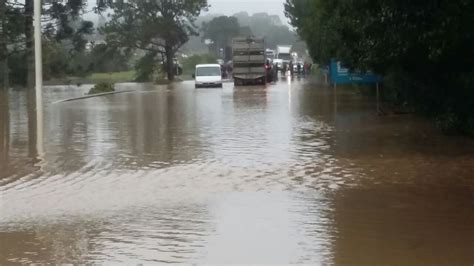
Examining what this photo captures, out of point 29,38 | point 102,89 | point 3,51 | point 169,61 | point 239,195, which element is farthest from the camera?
point 169,61

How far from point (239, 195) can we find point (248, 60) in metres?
39.8

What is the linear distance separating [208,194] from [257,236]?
2343 millimetres

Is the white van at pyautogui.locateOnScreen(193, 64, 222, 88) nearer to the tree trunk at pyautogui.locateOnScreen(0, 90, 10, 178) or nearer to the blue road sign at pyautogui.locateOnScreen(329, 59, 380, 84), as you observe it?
the tree trunk at pyautogui.locateOnScreen(0, 90, 10, 178)

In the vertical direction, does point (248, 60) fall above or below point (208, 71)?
above

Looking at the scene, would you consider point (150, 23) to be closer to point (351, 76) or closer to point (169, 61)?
point (169, 61)

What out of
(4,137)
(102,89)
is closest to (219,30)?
(102,89)

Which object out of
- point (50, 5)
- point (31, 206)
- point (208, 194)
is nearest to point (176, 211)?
point (208, 194)

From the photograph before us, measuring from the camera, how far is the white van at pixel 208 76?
4806 cm

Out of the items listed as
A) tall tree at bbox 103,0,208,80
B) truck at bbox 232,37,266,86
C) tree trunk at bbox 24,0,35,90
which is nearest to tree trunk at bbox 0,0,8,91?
tree trunk at bbox 24,0,35,90

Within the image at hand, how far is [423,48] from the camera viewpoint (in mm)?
12773

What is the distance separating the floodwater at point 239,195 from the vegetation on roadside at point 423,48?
730mm

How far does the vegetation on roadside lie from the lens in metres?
12.1

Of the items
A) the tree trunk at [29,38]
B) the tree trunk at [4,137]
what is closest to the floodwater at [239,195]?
the tree trunk at [4,137]

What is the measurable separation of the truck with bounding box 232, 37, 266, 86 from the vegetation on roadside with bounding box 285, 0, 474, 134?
31.5 meters
